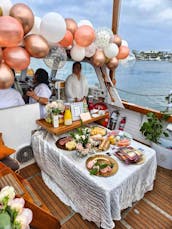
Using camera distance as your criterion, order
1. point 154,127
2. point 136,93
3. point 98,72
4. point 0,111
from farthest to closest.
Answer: point 136,93 → point 98,72 → point 154,127 → point 0,111

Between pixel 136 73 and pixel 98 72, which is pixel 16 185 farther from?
pixel 136 73

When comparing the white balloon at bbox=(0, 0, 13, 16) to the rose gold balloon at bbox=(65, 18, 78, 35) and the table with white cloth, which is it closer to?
the rose gold balloon at bbox=(65, 18, 78, 35)

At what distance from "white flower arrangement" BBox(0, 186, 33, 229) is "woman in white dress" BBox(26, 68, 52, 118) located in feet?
5.35

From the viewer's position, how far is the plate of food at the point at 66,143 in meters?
1.78

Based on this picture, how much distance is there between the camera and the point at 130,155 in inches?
62.7

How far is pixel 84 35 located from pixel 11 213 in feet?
5.81

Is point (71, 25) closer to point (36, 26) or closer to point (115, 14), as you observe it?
point (36, 26)

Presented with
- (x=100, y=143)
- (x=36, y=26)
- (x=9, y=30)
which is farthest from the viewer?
(x=100, y=143)

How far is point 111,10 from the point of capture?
8.47ft

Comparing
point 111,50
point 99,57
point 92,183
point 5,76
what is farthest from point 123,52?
point 92,183

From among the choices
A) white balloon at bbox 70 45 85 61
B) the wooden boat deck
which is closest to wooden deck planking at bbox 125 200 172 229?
the wooden boat deck

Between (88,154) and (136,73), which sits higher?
(136,73)

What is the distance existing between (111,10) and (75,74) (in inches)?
50.3

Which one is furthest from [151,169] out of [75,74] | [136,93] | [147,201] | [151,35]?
[151,35]
